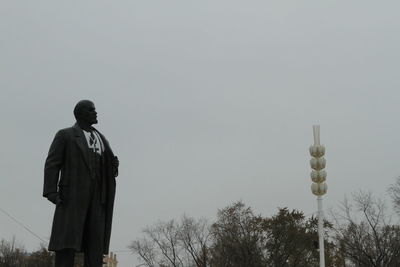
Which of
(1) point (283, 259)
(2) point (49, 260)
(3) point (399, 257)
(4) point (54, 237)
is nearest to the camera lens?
(4) point (54, 237)

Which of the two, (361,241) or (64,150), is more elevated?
(361,241)

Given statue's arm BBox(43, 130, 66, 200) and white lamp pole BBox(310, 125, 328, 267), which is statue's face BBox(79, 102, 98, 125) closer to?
statue's arm BBox(43, 130, 66, 200)

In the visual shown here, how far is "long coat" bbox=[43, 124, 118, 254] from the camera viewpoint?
5.86 m

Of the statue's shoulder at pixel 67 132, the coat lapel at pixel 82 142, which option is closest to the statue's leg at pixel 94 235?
the coat lapel at pixel 82 142

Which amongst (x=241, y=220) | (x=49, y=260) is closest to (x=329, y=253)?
(x=241, y=220)

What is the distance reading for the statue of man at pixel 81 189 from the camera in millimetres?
5867

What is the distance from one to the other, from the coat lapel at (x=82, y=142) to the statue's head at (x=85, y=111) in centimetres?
14

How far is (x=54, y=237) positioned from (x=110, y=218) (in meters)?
0.70

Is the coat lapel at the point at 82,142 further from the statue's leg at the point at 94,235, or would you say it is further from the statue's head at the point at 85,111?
the statue's leg at the point at 94,235

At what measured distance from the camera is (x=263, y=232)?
139 ft

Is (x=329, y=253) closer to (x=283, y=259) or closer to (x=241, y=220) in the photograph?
(x=283, y=259)

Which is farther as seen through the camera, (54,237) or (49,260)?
(49,260)

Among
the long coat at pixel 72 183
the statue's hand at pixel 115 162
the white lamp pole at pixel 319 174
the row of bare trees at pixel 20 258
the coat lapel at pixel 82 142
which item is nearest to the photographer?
the long coat at pixel 72 183

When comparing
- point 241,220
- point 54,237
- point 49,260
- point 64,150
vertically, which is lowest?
point 54,237
